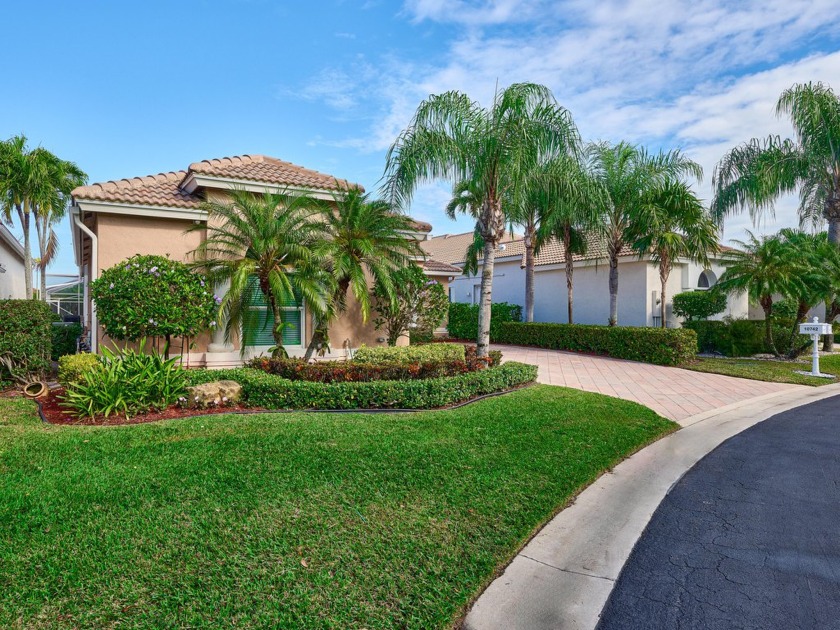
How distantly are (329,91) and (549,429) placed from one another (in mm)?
8797

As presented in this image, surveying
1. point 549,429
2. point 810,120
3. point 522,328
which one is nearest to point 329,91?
point 549,429

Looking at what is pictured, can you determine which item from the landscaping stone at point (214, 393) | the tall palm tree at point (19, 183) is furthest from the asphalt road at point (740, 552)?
the tall palm tree at point (19, 183)

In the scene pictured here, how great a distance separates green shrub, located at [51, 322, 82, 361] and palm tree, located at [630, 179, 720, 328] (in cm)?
1748

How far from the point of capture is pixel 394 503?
4332 mm

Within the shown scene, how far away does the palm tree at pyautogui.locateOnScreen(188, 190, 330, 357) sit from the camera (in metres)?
10.1

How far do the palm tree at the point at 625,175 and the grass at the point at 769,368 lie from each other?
3656 mm

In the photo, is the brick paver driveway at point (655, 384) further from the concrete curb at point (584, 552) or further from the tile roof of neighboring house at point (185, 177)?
the tile roof of neighboring house at point (185, 177)

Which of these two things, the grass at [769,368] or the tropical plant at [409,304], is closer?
the tropical plant at [409,304]

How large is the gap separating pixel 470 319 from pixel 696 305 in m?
9.30

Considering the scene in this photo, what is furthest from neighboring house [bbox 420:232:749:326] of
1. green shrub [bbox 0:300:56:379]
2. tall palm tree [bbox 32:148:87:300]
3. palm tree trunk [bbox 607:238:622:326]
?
tall palm tree [bbox 32:148:87:300]

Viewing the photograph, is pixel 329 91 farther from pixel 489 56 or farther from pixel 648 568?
pixel 648 568

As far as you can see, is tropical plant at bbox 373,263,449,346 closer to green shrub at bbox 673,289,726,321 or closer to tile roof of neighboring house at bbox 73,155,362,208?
tile roof of neighboring house at bbox 73,155,362,208

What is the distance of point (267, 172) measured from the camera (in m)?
12.4

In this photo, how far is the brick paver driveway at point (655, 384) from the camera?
9.99 metres
